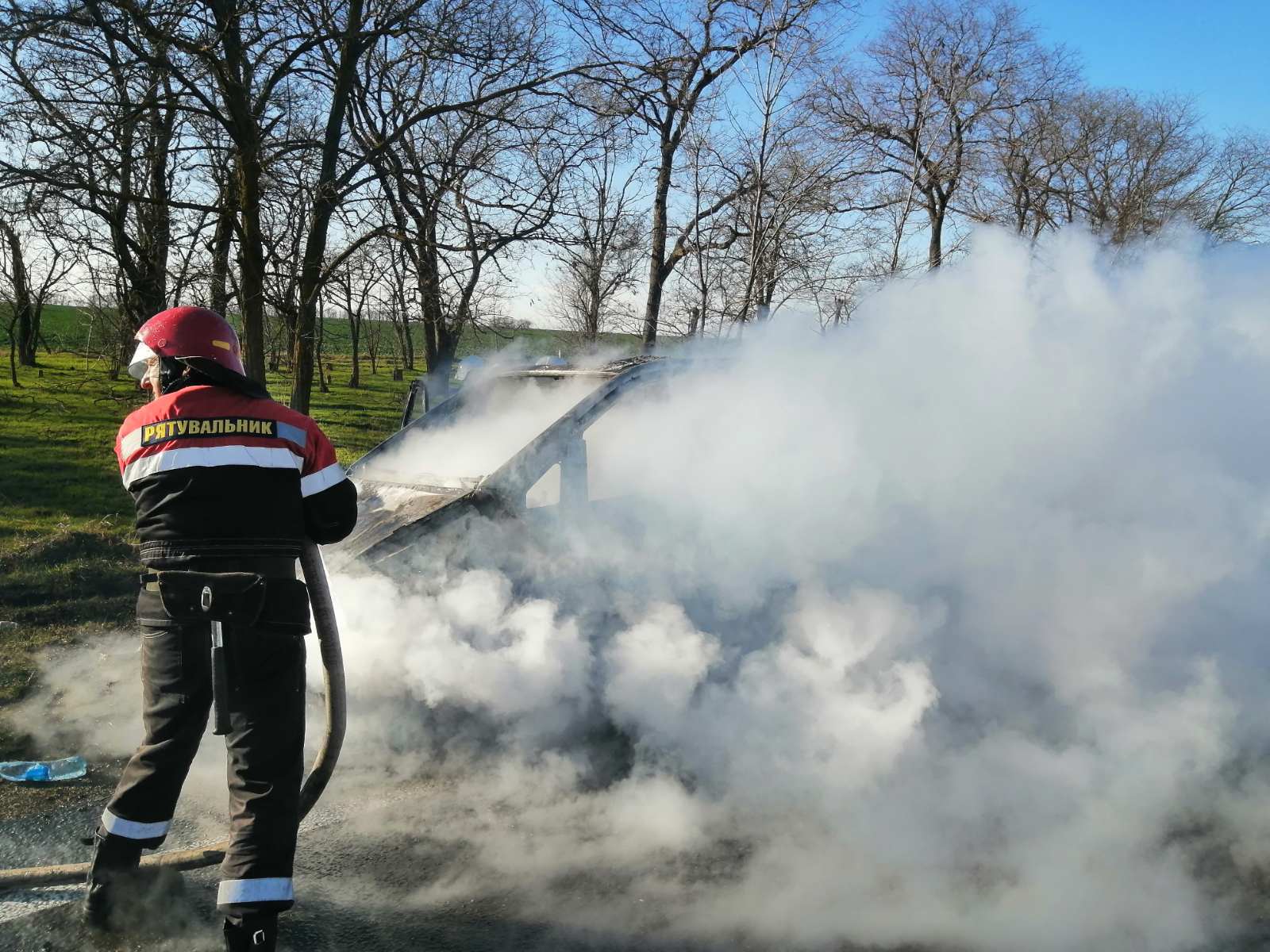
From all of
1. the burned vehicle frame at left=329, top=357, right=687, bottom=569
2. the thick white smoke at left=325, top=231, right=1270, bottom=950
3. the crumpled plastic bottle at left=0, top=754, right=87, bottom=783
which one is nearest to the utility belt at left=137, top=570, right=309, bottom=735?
the thick white smoke at left=325, top=231, right=1270, bottom=950

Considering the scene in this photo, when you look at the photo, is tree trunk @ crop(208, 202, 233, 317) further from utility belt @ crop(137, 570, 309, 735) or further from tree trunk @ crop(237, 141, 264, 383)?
utility belt @ crop(137, 570, 309, 735)

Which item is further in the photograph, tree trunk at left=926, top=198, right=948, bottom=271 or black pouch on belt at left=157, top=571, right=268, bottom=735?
tree trunk at left=926, top=198, right=948, bottom=271

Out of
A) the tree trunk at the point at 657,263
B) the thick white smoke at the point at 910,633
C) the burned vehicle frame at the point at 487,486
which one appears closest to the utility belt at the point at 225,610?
the thick white smoke at the point at 910,633

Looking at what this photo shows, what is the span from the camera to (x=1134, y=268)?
469 centimetres

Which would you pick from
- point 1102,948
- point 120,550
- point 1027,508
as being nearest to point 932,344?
point 1027,508

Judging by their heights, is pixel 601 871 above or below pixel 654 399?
below

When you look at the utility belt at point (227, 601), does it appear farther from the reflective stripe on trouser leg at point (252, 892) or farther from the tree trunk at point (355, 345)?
the tree trunk at point (355, 345)

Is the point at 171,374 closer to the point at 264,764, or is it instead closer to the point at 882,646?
the point at 264,764

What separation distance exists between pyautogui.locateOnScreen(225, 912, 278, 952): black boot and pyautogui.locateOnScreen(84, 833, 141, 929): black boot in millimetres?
460

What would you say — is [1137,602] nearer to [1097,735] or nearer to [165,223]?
[1097,735]

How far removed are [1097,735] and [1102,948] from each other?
1207 mm

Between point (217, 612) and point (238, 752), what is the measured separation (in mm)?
401

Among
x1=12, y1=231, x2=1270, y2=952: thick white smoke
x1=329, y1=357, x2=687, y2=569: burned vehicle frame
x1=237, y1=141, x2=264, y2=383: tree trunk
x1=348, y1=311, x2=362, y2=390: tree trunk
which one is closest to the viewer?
x1=12, y1=231, x2=1270, y2=952: thick white smoke

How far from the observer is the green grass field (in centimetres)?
554
